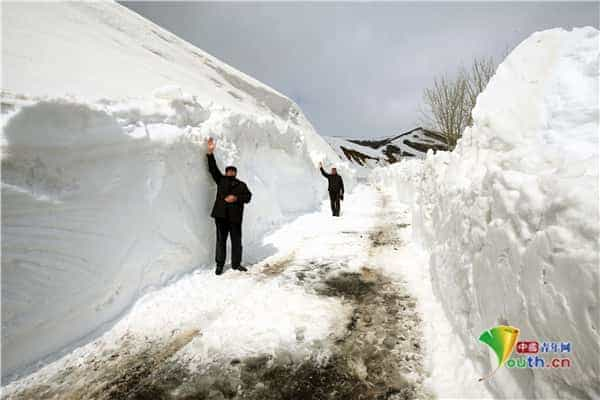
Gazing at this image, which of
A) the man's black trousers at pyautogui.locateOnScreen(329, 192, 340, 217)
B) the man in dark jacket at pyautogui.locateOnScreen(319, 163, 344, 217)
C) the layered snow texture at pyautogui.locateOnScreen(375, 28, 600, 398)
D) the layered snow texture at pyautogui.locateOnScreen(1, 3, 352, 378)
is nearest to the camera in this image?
the layered snow texture at pyautogui.locateOnScreen(375, 28, 600, 398)

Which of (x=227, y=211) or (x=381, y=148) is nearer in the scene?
(x=227, y=211)

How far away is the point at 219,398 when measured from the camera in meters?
1.97

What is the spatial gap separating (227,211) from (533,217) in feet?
11.8

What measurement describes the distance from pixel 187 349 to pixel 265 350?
0.67 meters

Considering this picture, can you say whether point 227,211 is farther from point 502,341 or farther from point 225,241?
point 502,341

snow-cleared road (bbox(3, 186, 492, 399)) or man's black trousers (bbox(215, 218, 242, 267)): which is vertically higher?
man's black trousers (bbox(215, 218, 242, 267))

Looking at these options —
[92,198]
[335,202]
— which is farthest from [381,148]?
[92,198]

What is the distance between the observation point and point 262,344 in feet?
8.31

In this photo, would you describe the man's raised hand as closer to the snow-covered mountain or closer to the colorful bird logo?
the colorful bird logo

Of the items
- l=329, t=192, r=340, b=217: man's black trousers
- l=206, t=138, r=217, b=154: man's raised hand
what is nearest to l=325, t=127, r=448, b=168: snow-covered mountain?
l=329, t=192, r=340, b=217: man's black trousers

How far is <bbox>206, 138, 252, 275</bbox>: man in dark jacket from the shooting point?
167 inches

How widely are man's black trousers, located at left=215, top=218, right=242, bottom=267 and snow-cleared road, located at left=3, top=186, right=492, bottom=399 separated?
0.20 metres

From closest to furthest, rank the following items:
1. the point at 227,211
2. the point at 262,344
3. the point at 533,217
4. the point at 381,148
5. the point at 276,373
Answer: the point at 533,217 → the point at 276,373 → the point at 262,344 → the point at 227,211 → the point at 381,148

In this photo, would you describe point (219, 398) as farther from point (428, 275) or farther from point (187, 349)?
point (428, 275)
